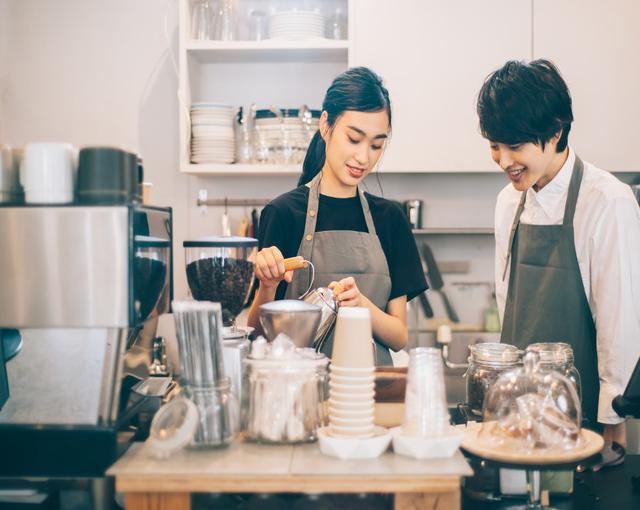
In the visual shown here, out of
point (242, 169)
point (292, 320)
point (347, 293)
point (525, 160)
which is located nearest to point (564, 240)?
point (525, 160)

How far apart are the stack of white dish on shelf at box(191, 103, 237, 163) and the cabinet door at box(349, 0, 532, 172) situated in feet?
1.89

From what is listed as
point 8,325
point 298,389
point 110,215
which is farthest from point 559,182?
point 8,325

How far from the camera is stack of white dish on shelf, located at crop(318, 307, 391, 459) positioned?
1236mm

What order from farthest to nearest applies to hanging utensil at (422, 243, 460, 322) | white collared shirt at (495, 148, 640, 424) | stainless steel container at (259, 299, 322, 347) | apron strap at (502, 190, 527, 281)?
hanging utensil at (422, 243, 460, 322) < apron strap at (502, 190, 527, 281) < white collared shirt at (495, 148, 640, 424) < stainless steel container at (259, 299, 322, 347)

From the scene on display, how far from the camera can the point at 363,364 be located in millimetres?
1248

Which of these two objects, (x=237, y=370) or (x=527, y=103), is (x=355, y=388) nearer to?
(x=237, y=370)

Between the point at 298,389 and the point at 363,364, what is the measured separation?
118mm

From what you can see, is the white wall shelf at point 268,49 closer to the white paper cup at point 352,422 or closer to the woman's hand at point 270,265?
the woman's hand at point 270,265

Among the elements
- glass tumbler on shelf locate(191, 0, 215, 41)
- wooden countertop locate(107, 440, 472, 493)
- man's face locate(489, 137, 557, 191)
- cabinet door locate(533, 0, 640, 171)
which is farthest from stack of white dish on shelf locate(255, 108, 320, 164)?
wooden countertop locate(107, 440, 472, 493)

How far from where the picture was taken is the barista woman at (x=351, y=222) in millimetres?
1899

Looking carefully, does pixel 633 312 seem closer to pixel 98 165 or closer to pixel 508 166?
pixel 508 166

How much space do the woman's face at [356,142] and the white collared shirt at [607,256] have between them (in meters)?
A: 0.52

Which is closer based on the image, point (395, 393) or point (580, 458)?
point (580, 458)

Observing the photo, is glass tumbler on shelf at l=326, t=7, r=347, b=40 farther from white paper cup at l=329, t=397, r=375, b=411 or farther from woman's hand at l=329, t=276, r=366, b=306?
white paper cup at l=329, t=397, r=375, b=411
